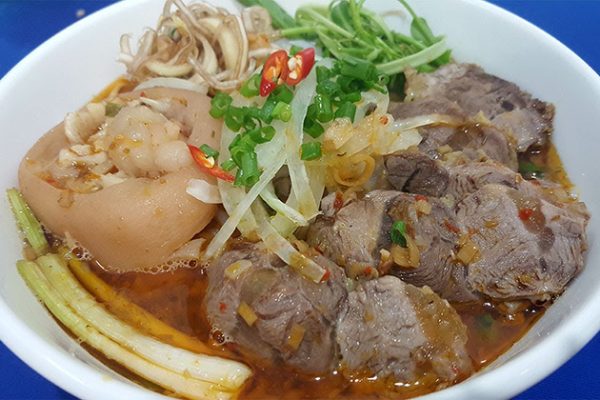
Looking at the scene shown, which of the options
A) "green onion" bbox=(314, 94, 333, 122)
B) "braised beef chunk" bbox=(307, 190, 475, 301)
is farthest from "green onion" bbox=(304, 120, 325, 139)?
"braised beef chunk" bbox=(307, 190, 475, 301)

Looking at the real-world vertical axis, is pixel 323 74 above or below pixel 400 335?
above

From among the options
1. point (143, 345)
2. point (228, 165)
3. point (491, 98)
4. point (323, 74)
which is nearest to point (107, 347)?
point (143, 345)

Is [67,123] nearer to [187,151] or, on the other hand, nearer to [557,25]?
[187,151]

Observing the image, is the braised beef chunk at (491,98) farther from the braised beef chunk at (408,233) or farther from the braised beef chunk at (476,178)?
the braised beef chunk at (408,233)

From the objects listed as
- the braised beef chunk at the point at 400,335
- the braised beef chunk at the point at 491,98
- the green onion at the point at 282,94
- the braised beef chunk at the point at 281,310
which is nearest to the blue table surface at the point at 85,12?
the braised beef chunk at the point at 491,98

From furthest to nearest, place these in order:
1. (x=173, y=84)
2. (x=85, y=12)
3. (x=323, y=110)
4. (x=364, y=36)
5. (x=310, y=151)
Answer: (x=85, y=12) → (x=364, y=36) → (x=173, y=84) → (x=323, y=110) → (x=310, y=151)

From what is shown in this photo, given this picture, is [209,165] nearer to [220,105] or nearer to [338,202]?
[220,105]

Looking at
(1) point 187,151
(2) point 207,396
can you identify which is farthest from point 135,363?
(1) point 187,151
